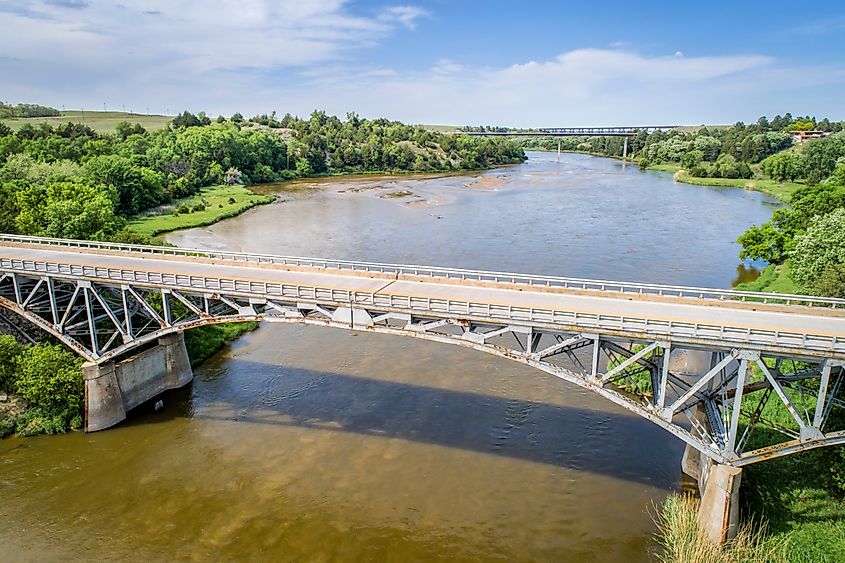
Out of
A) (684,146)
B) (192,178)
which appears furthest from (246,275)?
(684,146)

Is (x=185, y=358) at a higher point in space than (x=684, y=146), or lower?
lower

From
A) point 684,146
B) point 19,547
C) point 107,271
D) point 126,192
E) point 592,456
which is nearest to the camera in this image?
point 19,547

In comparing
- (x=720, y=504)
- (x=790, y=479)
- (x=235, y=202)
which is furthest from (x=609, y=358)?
(x=235, y=202)

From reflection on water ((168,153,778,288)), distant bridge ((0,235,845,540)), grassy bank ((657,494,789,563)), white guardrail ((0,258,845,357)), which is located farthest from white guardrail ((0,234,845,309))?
reflection on water ((168,153,778,288))

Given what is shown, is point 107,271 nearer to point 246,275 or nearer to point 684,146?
point 246,275

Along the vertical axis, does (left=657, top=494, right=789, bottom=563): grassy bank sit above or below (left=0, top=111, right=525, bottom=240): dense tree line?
below

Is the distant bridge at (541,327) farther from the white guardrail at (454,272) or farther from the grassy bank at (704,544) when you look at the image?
the grassy bank at (704,544)

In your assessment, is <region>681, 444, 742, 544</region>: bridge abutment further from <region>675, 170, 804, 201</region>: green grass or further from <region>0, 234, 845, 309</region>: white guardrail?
<region>675, 170, 804, 201</region>: green grass
